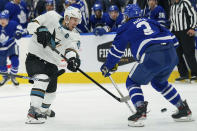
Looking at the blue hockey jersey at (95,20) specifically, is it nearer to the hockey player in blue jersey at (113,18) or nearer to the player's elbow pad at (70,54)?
the hockey player in blue jersey at (113,18)

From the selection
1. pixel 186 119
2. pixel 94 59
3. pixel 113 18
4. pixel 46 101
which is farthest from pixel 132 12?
pixel 113 18

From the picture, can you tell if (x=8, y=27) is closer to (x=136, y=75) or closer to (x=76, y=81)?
(x=76, y=81)

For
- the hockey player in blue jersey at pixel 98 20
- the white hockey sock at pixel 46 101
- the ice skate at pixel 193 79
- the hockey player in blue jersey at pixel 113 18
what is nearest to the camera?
the white hockey sock at pixel 46 101

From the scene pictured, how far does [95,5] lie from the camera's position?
7.26m

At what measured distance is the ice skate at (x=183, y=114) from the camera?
11.6 ft

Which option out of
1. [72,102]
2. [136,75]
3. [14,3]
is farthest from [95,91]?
[14,3]

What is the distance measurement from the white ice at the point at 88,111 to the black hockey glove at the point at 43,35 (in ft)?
2.31

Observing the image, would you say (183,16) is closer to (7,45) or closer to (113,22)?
(113,22)

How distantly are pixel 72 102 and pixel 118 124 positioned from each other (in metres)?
1.51

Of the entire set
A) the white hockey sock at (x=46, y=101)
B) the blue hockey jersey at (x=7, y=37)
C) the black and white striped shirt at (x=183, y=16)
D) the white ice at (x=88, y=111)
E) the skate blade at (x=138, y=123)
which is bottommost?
the white ice at (x=88, y=111)

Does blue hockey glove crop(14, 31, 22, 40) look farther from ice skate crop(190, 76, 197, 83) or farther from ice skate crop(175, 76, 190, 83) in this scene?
ice skate crop(190, 76, 197, 83)

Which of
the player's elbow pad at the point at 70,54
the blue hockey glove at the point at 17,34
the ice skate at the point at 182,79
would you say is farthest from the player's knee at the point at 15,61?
the player's elbow pad at the point at 70,54

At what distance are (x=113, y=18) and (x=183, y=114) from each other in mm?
3889

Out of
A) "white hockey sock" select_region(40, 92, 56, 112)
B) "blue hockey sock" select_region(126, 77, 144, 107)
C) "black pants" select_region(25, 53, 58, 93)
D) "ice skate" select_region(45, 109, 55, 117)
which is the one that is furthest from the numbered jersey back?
"ice skate" select_region(45, 109, 55, 117)
